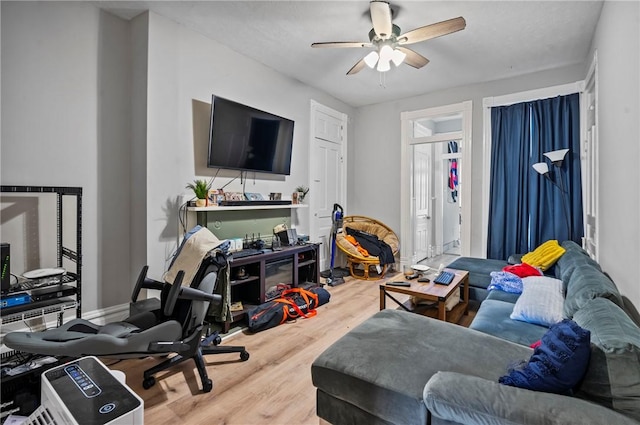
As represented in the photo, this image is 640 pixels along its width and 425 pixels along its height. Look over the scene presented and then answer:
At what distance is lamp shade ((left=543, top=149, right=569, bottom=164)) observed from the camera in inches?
140

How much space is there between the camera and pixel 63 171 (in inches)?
96.7

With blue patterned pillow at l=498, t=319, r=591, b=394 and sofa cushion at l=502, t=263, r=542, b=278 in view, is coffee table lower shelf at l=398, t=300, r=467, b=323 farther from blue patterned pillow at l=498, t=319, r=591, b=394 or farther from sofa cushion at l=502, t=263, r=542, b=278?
blue patterned pillow at l=498, t=319, r=591, b=394

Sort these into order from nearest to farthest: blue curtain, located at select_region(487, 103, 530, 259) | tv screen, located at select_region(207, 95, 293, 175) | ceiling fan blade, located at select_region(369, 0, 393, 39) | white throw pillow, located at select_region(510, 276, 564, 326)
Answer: white throw pillow, located at select_region(510, 276, 564, 326), ceiling fan blade, located at select_region(369, 0, 393, 39), tv screen, located at select_region(207, 95, 293, 175), blue curtain, located at select_region(487, 103, 530, 259)

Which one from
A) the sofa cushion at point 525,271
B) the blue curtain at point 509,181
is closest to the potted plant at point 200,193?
the sofa cushion at point 525,271

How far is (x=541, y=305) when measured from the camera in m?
2.04

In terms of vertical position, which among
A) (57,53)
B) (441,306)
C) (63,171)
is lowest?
(441,306)

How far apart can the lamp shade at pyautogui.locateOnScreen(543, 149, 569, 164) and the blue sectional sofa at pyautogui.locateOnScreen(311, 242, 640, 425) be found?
1.88 meters

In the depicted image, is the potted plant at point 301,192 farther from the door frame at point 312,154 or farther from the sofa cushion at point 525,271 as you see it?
the sofa cushion at point 525,271

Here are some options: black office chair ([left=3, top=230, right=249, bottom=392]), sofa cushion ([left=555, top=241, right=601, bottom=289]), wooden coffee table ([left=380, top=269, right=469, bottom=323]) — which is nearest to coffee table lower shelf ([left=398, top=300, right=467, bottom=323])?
wooden coffee table ([left=380, top=269, right=469, bottom=323])

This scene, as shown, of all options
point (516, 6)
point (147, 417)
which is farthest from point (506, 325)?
point (516, 6)

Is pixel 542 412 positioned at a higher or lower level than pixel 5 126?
lower

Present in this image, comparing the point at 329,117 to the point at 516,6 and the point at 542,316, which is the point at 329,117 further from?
the point at 542,316

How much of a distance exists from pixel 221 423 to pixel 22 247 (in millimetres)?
1942

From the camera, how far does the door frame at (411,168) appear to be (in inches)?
177
